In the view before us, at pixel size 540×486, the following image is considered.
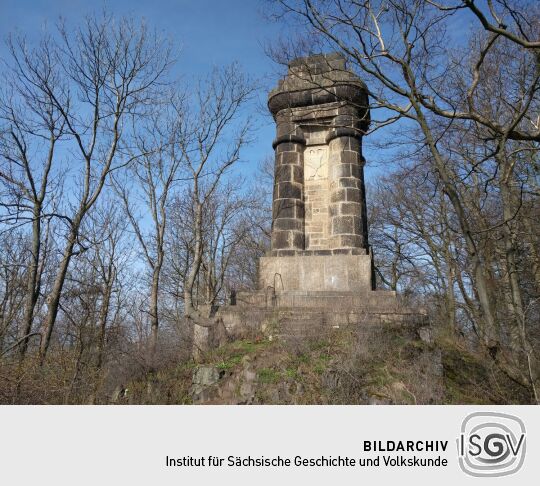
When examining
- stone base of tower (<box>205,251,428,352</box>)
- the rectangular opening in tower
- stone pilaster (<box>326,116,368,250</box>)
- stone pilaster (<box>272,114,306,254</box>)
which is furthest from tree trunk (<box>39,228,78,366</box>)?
stone pilaster (<box>326,116,368,250</box>)

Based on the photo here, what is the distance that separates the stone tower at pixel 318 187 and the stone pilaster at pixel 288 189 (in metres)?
0.02

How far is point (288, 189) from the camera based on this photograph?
31.3 ft

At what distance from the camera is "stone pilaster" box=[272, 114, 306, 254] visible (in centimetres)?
933

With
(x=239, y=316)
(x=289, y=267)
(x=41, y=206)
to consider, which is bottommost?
(x=239, y=316)

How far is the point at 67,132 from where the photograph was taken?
10.5 m

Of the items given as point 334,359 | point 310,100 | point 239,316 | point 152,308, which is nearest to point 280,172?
point 310,100

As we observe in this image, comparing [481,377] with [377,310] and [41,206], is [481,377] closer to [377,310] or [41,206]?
[377,310]

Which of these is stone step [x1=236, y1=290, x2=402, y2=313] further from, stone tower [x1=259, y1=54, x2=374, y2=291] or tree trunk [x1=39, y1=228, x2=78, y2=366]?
tree trunk [x1=39, y1=228, x2=78, y2=366]

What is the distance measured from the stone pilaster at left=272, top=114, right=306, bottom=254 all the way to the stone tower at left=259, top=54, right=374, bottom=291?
0.02 metres

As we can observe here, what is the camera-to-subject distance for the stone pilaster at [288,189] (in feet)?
30.6

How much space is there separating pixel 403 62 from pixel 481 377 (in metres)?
4.71

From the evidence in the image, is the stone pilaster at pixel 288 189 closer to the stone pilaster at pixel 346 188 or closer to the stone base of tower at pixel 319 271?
the stone base of tower at pixel 319 271

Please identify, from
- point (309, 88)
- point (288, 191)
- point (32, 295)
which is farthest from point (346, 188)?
point (32, 295)

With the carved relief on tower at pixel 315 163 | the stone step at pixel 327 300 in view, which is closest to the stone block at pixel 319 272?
the stone step at pixel 327 300
